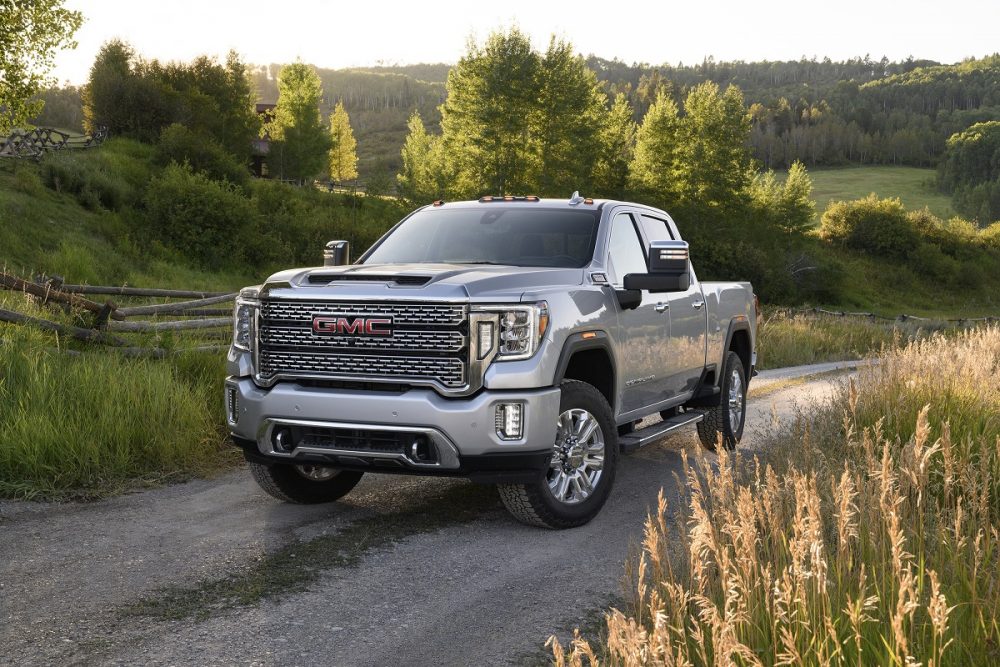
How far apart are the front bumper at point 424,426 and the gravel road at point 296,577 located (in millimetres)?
500

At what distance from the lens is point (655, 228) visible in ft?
28.2

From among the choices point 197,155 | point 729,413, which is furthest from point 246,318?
point 197,155

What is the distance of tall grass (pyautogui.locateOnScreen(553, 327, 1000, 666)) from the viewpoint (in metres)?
2.68

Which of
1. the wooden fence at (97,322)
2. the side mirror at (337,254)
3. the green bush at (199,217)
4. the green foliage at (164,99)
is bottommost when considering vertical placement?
the green bush at (199,217)

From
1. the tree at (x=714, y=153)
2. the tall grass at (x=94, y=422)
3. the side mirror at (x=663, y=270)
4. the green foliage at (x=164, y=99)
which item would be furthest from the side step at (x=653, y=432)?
the tree at (x=714, y=153)

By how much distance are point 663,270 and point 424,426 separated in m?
2.19

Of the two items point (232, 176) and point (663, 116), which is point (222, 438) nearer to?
point (232, 176)

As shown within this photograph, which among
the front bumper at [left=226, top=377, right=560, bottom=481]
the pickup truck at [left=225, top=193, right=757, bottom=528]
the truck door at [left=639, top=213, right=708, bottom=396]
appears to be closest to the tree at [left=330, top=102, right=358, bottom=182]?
the truck door at [left=639, top=213, right=708, bottom=396]

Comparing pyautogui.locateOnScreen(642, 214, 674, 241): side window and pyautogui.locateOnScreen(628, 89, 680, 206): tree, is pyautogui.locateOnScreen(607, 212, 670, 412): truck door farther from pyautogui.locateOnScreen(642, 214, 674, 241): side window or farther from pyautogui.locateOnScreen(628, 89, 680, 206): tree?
pyautogui.locateOnScreen(628, 89, 680, 206): tree

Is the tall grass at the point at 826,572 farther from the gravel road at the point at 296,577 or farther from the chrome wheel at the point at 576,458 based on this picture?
the chrome wheel at the point at 576,458

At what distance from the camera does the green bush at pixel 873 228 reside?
8531 cm

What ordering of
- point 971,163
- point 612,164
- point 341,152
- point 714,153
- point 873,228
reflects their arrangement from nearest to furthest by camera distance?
1. point 612,164
2. point 714,153
3. point 873,228
4. point 341,152
5. point 971,163

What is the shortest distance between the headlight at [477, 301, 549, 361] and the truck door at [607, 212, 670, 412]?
49.8 inches

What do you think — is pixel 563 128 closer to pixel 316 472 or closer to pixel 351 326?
pixel 316 472
